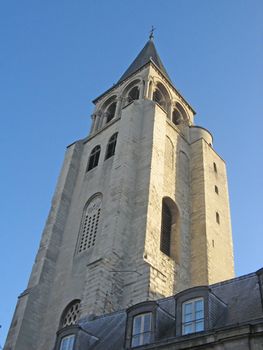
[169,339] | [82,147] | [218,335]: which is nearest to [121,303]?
[169,339]

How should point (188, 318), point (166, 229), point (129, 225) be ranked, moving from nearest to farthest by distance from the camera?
point (188, 318) < point (129, 225) < point (166, 229)

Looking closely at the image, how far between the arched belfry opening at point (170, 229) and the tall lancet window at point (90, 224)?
9.95 ft

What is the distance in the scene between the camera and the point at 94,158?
Answer: 25641mm

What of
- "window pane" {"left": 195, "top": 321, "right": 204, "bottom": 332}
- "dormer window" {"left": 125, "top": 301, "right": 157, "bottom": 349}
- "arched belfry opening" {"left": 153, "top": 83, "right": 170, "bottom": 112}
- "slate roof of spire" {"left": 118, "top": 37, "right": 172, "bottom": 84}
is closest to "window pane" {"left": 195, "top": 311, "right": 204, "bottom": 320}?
"window pane" {"left": 195, "top": 321, "right": 204, "bottom": 332}

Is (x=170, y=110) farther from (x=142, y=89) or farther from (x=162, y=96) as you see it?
(x=142, y=89)

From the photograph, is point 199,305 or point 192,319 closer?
point 192,319

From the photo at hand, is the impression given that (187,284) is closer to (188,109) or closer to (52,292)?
(52,292)

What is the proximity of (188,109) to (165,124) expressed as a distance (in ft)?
23.6

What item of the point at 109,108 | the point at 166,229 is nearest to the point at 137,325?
the point at 166,229

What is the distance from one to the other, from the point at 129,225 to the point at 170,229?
308cm

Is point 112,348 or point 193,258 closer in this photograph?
point 112,348

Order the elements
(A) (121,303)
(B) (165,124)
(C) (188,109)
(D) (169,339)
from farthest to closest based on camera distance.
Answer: (C) (188,109) < (B) (165,124) < (A) (121,303) < (D) (169,339)

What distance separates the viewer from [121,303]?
1673 centimetres

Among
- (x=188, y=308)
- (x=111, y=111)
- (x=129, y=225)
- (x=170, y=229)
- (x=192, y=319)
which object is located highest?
(x=111, y=111)
